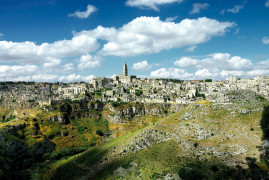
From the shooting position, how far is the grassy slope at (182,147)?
5016cm

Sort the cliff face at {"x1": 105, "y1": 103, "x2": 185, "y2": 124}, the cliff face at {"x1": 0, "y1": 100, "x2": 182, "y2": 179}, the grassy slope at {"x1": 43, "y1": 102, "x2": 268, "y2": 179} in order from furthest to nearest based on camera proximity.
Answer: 1. the cliff face at {"x1": 105, "y1": 103, "x2": 185, "y2": 124}
2. the cliff face at {"x1": 0, "y1": 100, "x2": 182, "y2": 179}
3. the grassy slope at {"x1": 43, "y1": 102, "x2": 268, "y2": 179}

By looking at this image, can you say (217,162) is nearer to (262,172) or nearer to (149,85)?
(262,172)

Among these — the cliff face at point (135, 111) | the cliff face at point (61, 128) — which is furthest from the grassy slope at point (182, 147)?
the cliff face at point (135, 111)

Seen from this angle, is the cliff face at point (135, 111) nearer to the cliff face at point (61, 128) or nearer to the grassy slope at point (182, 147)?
the cliff face at point (61, 128)

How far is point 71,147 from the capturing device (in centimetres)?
10375

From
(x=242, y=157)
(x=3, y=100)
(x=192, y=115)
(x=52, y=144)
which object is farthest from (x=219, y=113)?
(x=3, y=100)

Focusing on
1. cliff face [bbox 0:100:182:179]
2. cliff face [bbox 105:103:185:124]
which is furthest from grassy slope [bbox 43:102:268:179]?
cliff face [bbox 105:103:185:124]

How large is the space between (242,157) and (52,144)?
91.7 metres

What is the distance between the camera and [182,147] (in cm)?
5659

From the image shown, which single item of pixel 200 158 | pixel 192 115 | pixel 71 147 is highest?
pixel 192 115

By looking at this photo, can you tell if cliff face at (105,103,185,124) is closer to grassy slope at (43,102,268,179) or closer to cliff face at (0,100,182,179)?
Answer: cliff face at (0,100,182,179)

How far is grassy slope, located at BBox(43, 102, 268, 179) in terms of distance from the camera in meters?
50.2

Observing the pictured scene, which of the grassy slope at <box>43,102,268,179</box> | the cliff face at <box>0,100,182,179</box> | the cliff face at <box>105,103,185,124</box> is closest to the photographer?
the grassy slope at <box>43,102,268,179</box>

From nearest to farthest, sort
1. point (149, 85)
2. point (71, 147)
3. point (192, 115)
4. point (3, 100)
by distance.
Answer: point (192, 115), point (71, 147), point (3, 100), point (149, 85)
